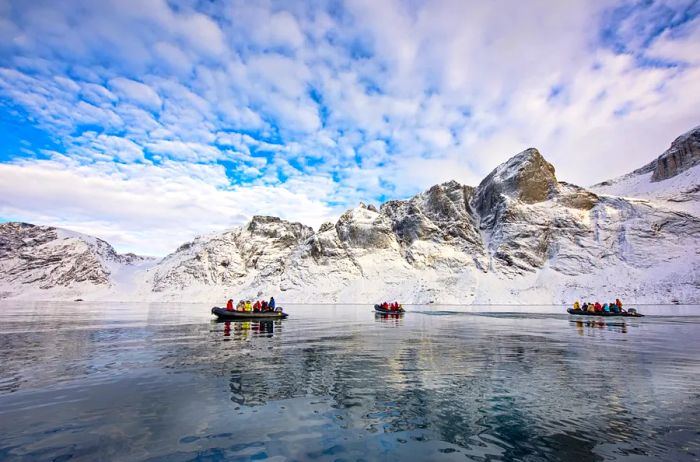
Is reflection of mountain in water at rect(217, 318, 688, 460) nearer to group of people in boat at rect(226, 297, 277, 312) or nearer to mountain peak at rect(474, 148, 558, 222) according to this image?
group of people in boat at rect(226, 297, 277, 312)

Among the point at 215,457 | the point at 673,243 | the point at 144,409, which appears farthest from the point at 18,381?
the point at 673,243

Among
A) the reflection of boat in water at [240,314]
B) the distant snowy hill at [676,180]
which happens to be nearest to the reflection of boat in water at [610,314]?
the reflection of boat in water at [240,314]

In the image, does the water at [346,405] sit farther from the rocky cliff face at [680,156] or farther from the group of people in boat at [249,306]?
the rocky cliff face at [680,156]

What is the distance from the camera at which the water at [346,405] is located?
25.9 ft

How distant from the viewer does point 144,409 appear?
10.4 meters

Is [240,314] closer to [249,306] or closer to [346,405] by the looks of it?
[249,306]

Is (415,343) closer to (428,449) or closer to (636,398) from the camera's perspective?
(636,398)

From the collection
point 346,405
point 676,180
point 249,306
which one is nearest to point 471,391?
point 346,405

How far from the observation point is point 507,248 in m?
138

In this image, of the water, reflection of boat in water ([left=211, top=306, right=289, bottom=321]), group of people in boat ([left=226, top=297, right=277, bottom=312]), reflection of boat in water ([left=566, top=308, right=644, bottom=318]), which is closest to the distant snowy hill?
reflection of boat in water ([left=566, top=308, right=644, bottom=318])

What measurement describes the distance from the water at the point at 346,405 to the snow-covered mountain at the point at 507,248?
4212 inches

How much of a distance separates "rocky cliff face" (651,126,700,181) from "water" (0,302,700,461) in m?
175

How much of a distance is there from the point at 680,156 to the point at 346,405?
195 metres

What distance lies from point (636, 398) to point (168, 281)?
20127 centimetres
